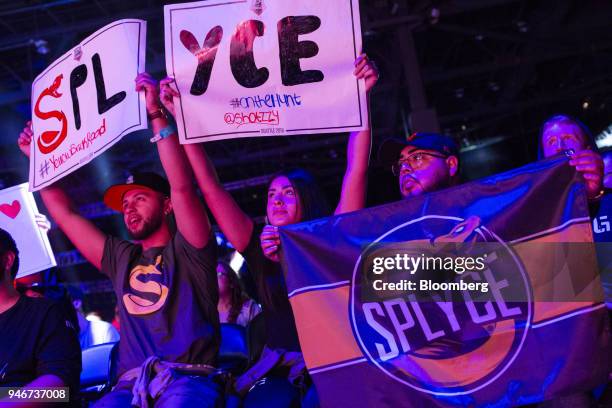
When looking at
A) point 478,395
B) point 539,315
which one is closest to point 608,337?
point 539,315

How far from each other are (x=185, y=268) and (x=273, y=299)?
0.44m

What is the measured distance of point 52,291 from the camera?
3650mm

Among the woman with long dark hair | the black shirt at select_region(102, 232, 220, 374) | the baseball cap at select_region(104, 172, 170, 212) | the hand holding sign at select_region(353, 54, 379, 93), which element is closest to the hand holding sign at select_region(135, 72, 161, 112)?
the baseball cap at select_region(104, 172, 170, 212)

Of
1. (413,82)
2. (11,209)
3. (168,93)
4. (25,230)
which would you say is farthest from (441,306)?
Answer: (413,82)

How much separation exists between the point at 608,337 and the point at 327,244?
1059mm

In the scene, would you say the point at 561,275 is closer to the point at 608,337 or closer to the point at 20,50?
the point at 608,337

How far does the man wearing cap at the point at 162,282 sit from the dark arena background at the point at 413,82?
10.4 feet

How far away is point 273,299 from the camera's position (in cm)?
277

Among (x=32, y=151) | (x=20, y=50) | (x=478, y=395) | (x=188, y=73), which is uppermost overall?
(x=20, y=50)

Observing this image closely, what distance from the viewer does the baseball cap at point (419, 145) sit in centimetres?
285

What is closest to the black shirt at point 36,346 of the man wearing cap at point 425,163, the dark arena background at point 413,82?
the man wearing cap at point 425,163

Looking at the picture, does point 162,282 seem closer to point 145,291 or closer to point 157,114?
point 145,291

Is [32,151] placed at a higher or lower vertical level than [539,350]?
higher

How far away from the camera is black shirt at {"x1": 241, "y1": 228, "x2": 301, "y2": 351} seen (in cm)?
273
